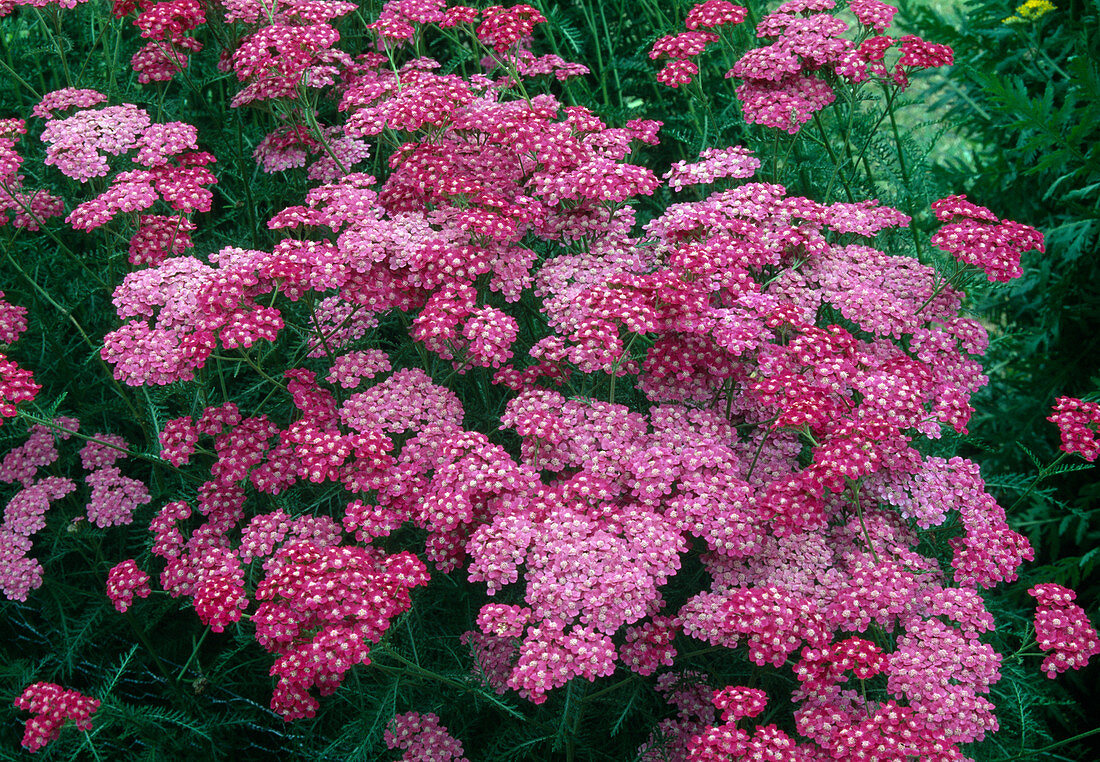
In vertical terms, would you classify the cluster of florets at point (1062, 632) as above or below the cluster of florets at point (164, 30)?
below

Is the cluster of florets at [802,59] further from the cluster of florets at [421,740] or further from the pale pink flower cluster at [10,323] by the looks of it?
the pale pink flower cluster at [10,323]

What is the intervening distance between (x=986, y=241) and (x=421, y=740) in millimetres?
2354

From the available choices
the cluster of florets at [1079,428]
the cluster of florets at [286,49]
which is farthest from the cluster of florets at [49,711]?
the cluster of florets at [1079,428]

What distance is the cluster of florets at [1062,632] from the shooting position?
2516 millimetres

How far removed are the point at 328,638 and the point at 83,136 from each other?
2.22m

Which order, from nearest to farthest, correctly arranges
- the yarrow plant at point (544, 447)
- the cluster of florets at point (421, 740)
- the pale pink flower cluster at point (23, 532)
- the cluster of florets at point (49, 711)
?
1. the yarrow plant at point (544, 447)
2. the cluster of florets at point (49, 711)
3. the cluster of florets at point (421, 740)
4. the pale pink flower cluster at point (23, 532)

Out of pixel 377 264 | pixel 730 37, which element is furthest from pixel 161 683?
pixel 730 37

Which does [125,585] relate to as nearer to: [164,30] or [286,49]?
[286,49]

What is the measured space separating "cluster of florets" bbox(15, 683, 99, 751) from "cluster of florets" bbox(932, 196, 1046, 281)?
299 cm

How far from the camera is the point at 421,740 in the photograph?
9.23 feet

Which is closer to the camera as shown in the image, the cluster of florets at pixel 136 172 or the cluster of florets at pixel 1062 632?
the cluster of florets at pixel 1062 632

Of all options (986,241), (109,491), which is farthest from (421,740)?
(986,241)

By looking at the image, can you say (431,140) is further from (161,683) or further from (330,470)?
(161,683)

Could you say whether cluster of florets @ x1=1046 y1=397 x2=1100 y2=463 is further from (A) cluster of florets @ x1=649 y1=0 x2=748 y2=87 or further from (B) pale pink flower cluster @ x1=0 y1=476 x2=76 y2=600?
(B) pale pink flower cluster @ x1=0 y1=476 x2=76 y2=600
